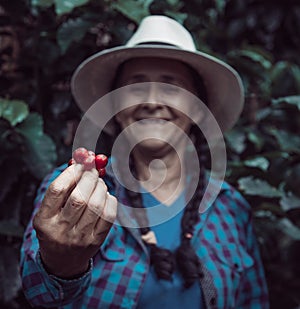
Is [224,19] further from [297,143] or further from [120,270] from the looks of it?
[120,270]

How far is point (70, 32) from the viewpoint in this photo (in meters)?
1.42

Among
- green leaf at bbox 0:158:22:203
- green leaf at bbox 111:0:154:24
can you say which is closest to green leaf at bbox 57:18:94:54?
green leaf at bbox 111:0:154:24

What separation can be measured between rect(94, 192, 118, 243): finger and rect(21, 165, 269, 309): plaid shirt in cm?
10

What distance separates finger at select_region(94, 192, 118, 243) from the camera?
78 cm

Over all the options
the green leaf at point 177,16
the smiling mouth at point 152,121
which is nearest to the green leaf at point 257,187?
the smiling mouth at point 152,121

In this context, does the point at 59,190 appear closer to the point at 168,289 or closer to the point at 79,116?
the point at 168,289

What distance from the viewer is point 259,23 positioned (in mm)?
2281

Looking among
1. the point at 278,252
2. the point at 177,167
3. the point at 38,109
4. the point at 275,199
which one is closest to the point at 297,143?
the point at 275,199

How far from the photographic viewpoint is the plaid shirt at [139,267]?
931 mm

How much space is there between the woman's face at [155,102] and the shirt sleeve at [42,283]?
33 cm

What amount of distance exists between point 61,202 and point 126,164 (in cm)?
47

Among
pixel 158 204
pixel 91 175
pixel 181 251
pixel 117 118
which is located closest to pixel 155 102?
pixel 117 118

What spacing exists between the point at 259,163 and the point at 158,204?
16.6 inches

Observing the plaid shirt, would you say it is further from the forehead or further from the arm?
the forehead
